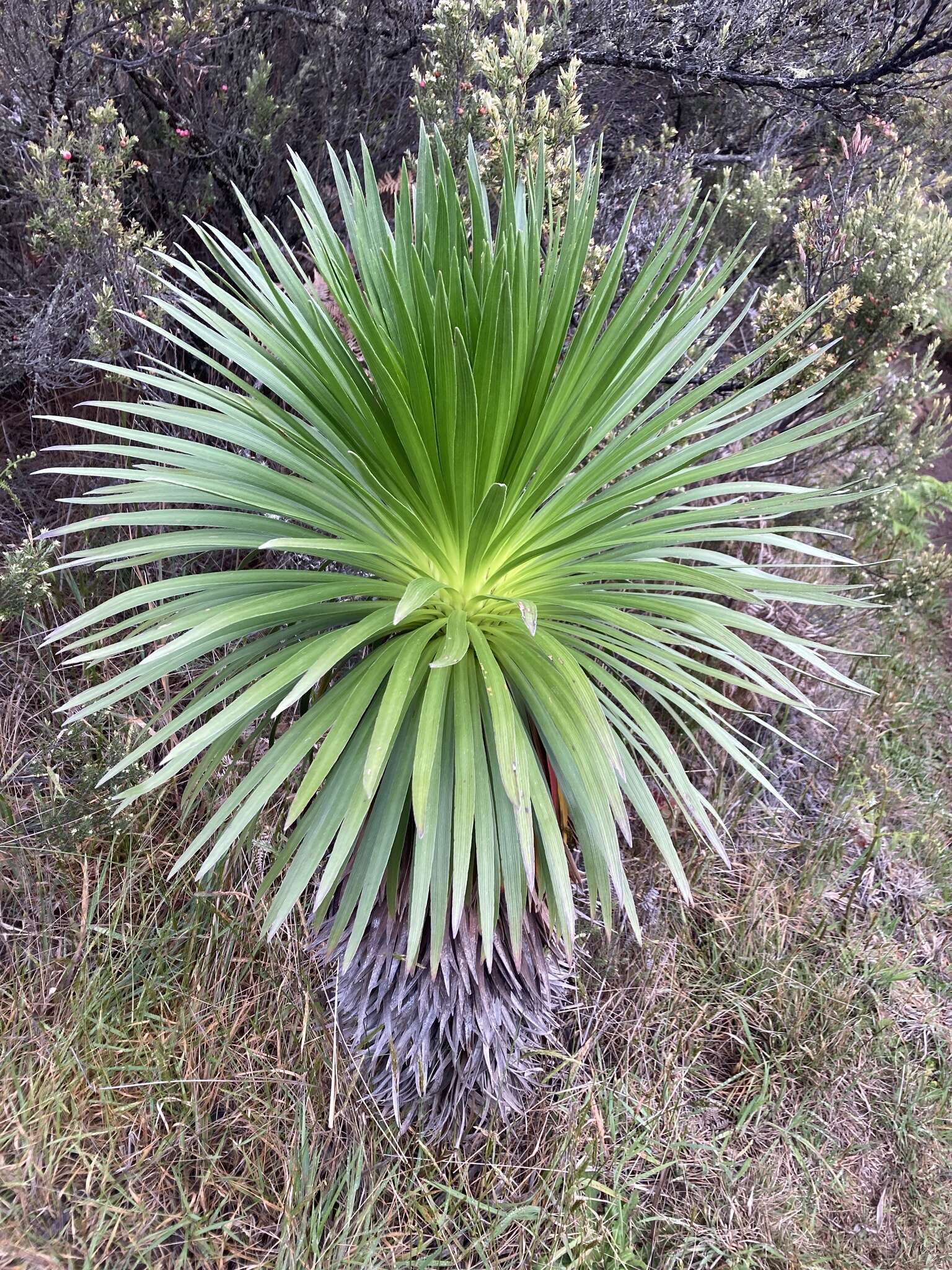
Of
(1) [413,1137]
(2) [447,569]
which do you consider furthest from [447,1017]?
(2) [447,569]

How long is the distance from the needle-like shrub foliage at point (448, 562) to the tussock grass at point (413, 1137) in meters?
0.69

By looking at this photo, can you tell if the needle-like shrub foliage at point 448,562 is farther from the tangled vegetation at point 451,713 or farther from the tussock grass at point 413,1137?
the tussock grass at point 413,1137

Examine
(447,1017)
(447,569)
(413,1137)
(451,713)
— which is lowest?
(413,1137)

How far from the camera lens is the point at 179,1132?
6.03 ft

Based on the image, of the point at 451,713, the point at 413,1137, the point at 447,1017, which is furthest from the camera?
the point at 413,1137

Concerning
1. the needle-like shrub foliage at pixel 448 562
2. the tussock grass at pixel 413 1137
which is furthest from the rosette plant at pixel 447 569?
the tussock grass at pixel 413 1137

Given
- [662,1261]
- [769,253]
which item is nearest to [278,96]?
[769,253]

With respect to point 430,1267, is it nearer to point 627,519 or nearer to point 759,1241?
point 759,1241

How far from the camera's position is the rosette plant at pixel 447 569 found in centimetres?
127

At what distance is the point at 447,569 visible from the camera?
4.99 feet

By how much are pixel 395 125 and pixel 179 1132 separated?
337 centimetres

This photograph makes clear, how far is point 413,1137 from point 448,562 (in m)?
1.47

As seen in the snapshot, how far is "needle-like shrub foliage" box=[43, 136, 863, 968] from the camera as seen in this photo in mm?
1267

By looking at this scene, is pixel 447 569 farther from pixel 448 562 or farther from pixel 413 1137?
pixel 413 1137
